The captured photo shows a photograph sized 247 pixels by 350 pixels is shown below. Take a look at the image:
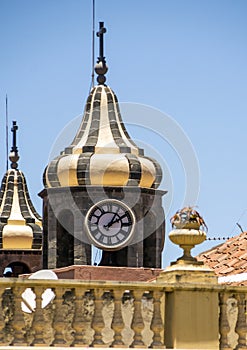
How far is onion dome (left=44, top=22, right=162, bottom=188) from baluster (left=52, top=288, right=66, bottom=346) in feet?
72.0

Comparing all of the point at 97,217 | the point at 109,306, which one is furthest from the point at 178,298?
the point at 97,217

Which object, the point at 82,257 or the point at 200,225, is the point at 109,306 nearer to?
the point at 200,225

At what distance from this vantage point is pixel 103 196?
38.8m

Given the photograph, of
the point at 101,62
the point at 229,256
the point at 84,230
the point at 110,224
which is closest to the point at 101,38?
the point at 101,62

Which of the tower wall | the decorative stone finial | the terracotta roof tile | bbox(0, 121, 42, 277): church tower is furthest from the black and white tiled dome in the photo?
the decorative stone finial

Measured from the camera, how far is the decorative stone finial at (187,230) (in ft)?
54.5

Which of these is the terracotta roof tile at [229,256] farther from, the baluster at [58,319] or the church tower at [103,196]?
the church tower at [103,196]

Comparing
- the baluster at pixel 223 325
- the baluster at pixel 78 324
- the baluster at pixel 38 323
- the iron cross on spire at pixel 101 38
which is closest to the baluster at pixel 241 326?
the baluster at pixel 223 325

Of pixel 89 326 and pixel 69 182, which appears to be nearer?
pixel 89 326

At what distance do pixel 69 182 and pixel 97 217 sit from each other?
1.07 meters

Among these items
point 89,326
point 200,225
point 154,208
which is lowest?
point 89,326

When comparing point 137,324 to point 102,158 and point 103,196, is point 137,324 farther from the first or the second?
point 103,196

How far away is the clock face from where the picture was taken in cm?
3816

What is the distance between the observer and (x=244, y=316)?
54.5 ft
